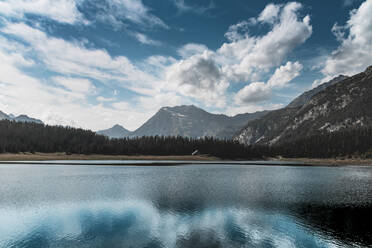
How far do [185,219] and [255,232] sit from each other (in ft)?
29.7

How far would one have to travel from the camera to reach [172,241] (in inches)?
1003

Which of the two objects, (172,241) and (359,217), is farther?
(359,217)

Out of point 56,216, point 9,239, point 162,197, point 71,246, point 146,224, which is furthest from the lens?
point 162,197

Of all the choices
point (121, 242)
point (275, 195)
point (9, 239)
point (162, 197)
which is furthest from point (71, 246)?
point (275, 195)

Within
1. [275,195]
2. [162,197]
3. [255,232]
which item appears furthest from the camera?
[275,195]

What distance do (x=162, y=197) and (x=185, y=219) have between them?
15.8 meters

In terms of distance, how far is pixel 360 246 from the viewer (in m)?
24.2

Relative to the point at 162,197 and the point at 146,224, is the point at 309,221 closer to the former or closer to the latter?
the point at 146,224

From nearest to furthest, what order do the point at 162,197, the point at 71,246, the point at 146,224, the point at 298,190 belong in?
the point at 71,246 → the point at 146,224 → the point at 162,197 → the point at 298,190

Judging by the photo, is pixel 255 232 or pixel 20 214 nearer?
pixel 255 232

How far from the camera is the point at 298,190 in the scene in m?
57.4

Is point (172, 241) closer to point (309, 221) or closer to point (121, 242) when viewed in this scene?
point (121, 242)

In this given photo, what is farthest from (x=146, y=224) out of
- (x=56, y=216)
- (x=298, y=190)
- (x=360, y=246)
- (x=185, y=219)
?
(x=298, y=190)

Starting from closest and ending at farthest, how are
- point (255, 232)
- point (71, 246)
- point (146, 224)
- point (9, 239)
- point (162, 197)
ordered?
point (71, 246) → point (9, 239) → point (255, 232) → point (146, 224) → point (162, 197)
